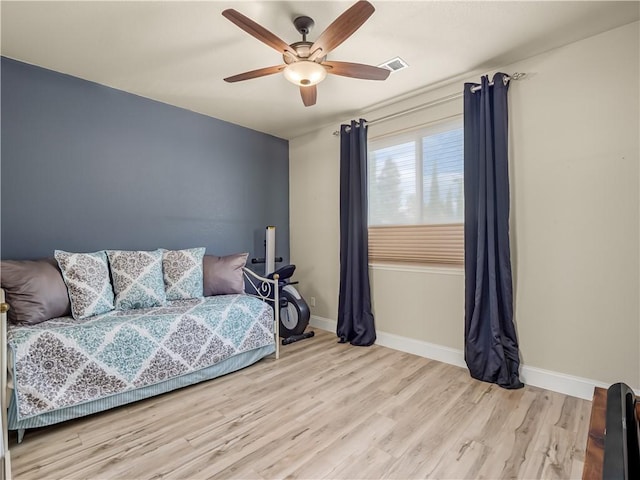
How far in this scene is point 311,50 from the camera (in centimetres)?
192

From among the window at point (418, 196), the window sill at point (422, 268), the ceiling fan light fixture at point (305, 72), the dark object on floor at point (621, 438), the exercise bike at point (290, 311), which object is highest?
the ceiling fan light fixture at point (305, 72)

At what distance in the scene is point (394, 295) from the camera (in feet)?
10.9

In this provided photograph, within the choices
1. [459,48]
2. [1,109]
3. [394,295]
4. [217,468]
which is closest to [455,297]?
[394,295]

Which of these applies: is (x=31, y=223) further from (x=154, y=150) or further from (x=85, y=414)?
(x=85, y=414)

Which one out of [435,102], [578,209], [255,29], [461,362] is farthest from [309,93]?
[461,362]

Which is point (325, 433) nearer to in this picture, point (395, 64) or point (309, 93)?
point (309, 93)

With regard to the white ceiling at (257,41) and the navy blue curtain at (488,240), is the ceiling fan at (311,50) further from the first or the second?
the navy blue curtain at (488,240)

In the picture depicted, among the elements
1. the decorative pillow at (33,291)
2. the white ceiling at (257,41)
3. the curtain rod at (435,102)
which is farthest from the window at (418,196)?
the decorative pillow at (33,291)

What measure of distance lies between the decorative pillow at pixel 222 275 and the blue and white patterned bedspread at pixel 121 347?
0.26m

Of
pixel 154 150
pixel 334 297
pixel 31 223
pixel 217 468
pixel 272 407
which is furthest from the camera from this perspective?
pixel 334 297

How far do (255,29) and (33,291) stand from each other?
85.6 inches

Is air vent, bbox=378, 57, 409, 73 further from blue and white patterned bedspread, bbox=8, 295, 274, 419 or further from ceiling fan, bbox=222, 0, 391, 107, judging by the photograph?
blue and white patterned bedspread, bbox=8, 295, 274, 419

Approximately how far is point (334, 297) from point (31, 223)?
116 inches

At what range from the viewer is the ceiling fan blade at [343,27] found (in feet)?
5.06
